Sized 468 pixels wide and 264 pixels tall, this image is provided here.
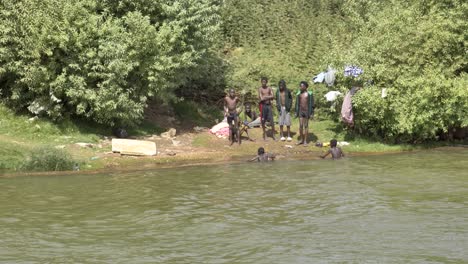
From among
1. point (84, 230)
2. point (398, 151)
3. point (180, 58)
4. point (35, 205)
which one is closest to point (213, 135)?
point (180, 58)

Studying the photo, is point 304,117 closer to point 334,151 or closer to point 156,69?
point 334,151

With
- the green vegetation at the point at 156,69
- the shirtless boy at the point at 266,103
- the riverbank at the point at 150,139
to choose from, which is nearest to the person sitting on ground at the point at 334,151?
the riverbank at the point at 150,139

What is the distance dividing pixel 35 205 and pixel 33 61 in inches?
271

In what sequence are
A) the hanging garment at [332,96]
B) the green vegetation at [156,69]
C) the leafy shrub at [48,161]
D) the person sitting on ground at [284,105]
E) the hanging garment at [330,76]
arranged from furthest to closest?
the hanging garment at [330,76], the hanging garment at [332,96], the person sitting on ground at [284,105], the green vegetation at [156,69], the leafy shrub at [48,161]

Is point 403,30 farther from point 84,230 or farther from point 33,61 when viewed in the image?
point 84,230

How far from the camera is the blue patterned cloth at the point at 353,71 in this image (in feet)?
64.0

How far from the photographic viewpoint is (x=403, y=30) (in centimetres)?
1931

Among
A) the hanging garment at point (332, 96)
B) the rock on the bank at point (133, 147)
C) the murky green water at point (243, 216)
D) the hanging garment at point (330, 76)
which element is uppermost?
the hanging garment at point (330, 76)

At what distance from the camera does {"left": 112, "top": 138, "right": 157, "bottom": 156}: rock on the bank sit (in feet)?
56.7

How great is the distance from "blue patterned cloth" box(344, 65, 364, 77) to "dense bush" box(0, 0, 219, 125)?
4.76 metres

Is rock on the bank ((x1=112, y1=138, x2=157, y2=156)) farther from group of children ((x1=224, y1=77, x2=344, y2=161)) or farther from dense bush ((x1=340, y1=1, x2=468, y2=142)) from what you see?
dense bush ((x1=340, y1=1, x2=468, y2=142))

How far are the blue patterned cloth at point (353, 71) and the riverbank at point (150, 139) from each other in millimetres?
1854

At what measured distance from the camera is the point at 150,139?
19141mm

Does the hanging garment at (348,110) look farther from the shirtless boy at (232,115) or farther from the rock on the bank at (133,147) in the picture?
the rock on the bank at (133,147)
